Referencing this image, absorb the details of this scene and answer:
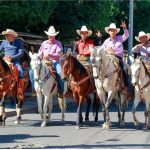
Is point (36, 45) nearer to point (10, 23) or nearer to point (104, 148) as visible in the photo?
point (10, 23)

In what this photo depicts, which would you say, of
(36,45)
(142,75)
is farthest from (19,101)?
(36,45)

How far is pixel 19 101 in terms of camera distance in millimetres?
15617

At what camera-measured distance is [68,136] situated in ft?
42.5

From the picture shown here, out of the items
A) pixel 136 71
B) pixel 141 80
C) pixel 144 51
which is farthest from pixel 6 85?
pixel 144 51

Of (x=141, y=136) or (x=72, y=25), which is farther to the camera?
(x=72, y=25)

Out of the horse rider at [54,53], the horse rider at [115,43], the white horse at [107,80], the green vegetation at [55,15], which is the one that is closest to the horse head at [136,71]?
the white horse at [107,80]

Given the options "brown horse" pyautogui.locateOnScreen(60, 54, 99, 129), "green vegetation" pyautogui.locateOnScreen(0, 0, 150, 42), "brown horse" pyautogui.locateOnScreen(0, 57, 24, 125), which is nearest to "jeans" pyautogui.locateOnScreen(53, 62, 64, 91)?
"brown horse" pyautogui.locateOnScreen(60, 54, 99, 129)

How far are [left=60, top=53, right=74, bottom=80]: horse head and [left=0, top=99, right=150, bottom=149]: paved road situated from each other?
59.7 inches

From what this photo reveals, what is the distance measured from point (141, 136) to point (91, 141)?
152 centimetres

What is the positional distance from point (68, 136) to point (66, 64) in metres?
2.17

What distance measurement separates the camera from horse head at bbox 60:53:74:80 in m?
14.1

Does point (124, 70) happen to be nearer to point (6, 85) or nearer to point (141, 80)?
point (141, 80)

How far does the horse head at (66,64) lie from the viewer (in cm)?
1411

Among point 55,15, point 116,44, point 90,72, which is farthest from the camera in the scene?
point 55,15
